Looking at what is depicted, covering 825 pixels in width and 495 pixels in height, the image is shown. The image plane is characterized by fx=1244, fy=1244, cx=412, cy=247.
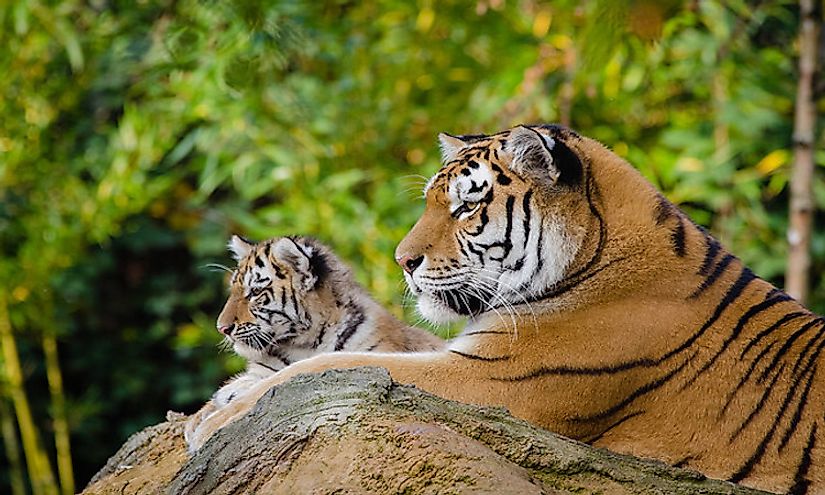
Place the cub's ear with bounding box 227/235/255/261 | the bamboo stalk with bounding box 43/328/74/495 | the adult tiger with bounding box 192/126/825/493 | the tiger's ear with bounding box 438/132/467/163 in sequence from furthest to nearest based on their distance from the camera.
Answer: the bamboo stalk with bounding box 43/328/74/495, the cub's ear with bounding box 227/235/255/261, the tiger's ear with bounding box 438/132/467/163, the adult tiger with bounding box 192/126/825/493

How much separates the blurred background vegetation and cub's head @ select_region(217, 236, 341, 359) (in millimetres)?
1534

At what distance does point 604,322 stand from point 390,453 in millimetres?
1006

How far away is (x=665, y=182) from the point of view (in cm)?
704

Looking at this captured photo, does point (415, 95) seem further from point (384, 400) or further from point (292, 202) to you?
point (384, 400)

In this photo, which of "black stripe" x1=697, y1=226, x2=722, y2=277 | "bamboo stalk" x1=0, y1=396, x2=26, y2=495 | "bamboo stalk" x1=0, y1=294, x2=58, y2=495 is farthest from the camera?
"bamboo stalk" x1=0, y1=396, x2=26, y2=495

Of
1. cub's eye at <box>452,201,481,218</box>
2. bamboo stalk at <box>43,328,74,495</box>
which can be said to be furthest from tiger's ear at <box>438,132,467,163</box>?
bamboo stalk at <box>43,328,74,495</box>

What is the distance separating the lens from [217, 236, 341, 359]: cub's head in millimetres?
4391

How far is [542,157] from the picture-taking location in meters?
3.56

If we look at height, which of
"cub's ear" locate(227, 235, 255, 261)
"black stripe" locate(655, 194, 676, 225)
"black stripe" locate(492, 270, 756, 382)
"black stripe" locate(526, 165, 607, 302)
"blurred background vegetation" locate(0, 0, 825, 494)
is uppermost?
"blurred background vegetation" locate(0, 0, 825, 494)

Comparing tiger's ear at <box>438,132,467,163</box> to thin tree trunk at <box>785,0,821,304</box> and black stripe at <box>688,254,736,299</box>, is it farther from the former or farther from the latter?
thin tree trunk at <box>785,0,821,304</box>

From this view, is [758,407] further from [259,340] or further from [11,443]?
[11,443]

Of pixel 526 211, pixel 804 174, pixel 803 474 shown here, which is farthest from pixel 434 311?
pixel 804 174

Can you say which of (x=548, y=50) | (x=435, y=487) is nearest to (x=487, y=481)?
(x=435, y=487)

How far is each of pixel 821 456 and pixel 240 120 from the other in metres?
4.64
